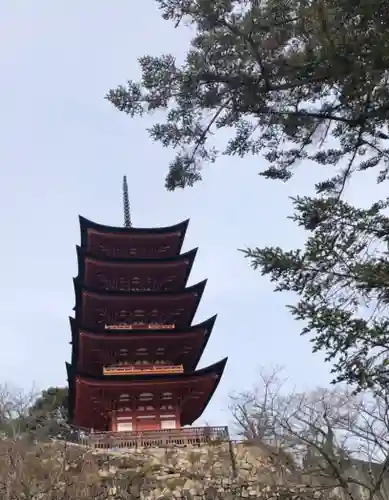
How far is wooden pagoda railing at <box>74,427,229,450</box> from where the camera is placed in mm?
14773

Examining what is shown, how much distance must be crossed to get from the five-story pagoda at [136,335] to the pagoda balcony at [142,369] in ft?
0.10

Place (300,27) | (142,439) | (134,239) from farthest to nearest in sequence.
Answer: (134,239)
(142,439)
(300,27)

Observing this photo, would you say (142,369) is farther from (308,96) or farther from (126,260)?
(308,96)

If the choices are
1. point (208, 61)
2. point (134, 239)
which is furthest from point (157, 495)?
point (208, 61)

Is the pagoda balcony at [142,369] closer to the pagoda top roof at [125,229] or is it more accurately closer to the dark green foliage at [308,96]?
the pagoda top roof at [125,229]

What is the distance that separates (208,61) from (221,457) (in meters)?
12.1

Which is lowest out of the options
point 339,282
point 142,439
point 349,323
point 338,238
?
point 349,323

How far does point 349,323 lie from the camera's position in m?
3.67

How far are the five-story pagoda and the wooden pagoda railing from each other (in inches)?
44.3

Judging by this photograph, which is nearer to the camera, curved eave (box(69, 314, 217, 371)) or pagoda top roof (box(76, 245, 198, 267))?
curved eave (box(69, 314, 217, 371))

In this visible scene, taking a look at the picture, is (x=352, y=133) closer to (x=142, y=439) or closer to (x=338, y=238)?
(x=338, y=238)

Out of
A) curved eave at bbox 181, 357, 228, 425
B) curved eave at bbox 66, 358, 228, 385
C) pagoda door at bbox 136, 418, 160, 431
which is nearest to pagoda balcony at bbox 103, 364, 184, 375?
curved eave at bbox 66, 358, 228, 385

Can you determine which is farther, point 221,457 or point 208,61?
point 221,457

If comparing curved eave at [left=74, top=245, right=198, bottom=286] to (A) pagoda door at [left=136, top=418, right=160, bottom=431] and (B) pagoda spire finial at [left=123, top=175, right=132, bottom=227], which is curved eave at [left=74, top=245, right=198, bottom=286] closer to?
(A) pagoda door at [left=136, top=418, right=160, bottom=431]
